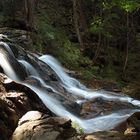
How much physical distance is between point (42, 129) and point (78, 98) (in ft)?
23.4

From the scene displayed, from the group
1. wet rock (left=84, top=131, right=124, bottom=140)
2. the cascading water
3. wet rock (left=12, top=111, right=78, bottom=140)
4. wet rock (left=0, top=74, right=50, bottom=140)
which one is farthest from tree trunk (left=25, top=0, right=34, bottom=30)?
wet rock (left=12, top=111, right=78, bottom=140)

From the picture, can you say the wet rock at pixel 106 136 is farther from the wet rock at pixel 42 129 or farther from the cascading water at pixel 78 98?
the wet rock at pixel 42 129

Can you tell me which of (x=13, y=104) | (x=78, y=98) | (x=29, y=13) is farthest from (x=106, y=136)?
(x=29, y=13)

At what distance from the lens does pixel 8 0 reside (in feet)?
73.0

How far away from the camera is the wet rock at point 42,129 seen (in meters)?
7.36

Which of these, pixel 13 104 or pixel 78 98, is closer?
pixel 13 104

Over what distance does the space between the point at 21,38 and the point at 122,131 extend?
9.46 metres

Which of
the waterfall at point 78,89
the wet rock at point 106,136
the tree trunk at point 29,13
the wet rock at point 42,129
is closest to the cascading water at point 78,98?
the waterfall at point 78,89

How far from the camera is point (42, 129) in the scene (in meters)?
7.46

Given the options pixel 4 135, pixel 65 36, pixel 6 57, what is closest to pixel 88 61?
pixel 65 36

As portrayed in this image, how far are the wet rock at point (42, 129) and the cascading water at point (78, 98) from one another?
3.46 m

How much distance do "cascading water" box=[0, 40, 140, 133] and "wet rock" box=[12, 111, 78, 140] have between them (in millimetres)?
3459

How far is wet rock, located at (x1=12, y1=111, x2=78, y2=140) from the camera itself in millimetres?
7365

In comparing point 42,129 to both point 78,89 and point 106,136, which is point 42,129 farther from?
point 78,89
